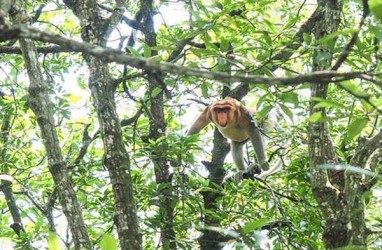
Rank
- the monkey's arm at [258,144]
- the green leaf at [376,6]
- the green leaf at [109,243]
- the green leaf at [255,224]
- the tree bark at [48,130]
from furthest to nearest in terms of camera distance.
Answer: the monkey's arm at [258,144], the tree bark at [48,130], the green leaf at [255,224], the green leaf at [376,6], the green leaf at [109,243]

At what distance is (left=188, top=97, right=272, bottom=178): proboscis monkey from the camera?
711cm

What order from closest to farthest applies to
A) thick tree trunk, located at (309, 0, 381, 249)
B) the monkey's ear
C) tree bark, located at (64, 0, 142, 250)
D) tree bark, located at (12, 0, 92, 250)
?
thick tree trunk, located at (309, 0, 381, 249)
tree bark, located at (12, 0, 92, 250)
tree bark, located at (64, 0, 142, 250)
the monkey's ear

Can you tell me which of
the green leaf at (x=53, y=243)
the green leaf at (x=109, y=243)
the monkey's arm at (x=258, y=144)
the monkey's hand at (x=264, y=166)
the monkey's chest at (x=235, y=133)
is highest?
the monkey's chest at (x=235, y=133)

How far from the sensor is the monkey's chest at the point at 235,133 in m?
7.61

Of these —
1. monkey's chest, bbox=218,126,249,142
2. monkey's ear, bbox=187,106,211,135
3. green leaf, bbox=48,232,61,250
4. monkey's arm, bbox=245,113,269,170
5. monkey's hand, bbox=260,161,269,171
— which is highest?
monkey's ear, bbox=187,106,211,135

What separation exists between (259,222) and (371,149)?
1.50m


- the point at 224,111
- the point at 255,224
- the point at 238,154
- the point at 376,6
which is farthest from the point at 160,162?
the point at 376,6

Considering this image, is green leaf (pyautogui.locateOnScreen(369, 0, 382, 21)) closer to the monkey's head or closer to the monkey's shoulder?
the monkey's head

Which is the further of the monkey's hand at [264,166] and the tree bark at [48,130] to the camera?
the monkey's hand at [264,166]

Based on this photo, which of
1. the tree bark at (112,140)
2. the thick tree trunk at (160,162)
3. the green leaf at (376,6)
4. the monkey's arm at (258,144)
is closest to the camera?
the green leaf at (376,6)

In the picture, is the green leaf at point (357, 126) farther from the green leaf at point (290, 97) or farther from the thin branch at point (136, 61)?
the green leaf at point (290, 97)

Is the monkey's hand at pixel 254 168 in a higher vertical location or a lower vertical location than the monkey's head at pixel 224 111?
lower

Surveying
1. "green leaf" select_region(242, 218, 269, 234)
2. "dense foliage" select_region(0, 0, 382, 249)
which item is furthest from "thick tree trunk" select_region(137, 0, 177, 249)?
"green leaf" select_region(242, 218, 269, 234)

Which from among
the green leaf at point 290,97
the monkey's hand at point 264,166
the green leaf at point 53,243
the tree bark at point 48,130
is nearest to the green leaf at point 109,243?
the green leaf at point 53,243
